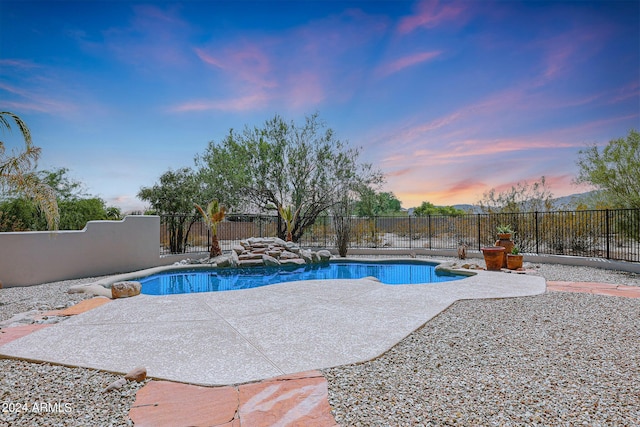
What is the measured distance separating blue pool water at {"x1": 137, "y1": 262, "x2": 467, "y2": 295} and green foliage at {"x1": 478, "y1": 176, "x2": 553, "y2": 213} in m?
4.96

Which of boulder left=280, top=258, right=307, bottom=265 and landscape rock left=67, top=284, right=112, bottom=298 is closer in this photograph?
landscape rock left=67, top=284, right=112, bottom=298

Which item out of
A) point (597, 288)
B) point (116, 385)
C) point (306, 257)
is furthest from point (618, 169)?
point (116, 385)

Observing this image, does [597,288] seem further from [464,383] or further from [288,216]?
[288,216]

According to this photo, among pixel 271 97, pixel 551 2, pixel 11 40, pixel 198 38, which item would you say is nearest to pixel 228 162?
pixel 271 97

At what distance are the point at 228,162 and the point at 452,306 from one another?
42.5ft

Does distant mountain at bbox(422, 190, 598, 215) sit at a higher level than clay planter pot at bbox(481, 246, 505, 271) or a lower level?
higher

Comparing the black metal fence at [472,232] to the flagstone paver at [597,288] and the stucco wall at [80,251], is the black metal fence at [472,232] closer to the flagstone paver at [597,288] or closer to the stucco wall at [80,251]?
the stucco wall at [80,251]

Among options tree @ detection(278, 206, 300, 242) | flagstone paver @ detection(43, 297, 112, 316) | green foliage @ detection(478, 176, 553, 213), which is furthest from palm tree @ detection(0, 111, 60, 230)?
green foliage @ detection(478, 176, 553, 213)

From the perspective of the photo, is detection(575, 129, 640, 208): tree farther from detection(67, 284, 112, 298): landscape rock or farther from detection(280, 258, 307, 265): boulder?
detection(67, 284, 112, 298): landscape rock

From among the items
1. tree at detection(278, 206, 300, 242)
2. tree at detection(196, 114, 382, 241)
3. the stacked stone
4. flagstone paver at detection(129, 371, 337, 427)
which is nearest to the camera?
flagstone paver at detection(129, 371, 337, 427)

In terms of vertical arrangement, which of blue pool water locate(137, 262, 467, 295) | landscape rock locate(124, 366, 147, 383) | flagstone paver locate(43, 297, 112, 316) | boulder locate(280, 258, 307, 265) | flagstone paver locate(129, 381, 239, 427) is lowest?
blue pool water locate(137, 262, 467, 295)

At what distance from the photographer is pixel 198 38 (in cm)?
929

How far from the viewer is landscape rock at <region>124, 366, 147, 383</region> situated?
2.67 m

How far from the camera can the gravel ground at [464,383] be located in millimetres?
2207
